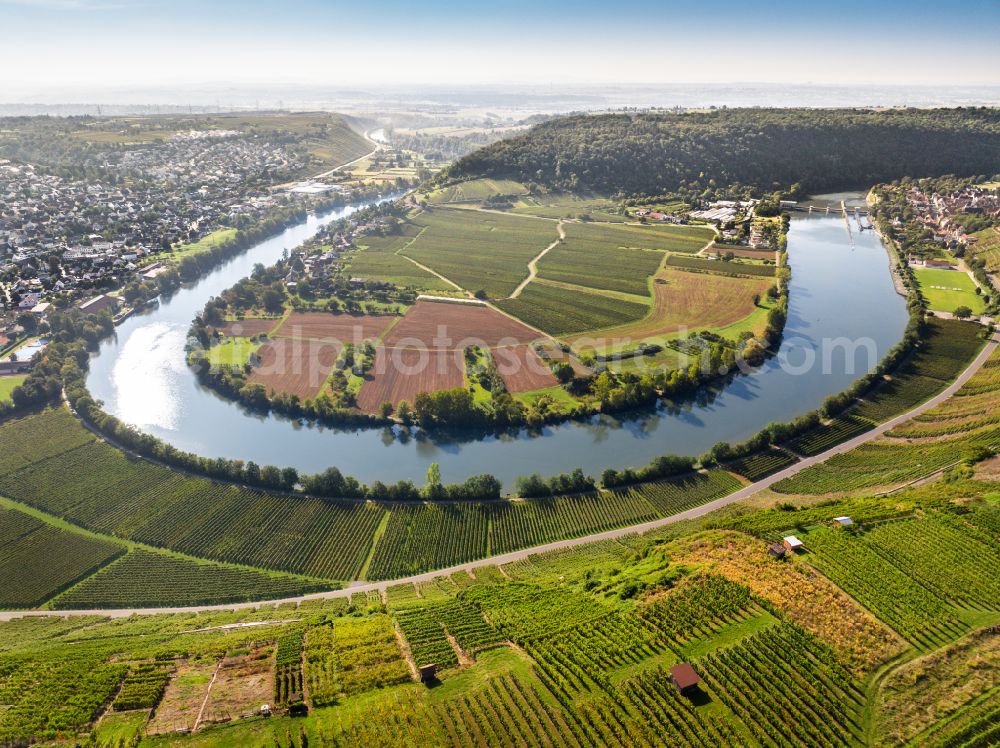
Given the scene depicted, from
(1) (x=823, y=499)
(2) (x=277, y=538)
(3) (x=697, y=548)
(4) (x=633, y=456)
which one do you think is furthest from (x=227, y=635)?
(1) (x=823, y=499)

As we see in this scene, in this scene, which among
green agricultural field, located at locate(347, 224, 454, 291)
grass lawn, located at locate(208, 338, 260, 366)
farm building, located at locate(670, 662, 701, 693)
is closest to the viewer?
farm building, located at locate(670, 662, 701, 693)

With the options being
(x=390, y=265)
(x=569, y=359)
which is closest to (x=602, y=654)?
(x=569, y=359)

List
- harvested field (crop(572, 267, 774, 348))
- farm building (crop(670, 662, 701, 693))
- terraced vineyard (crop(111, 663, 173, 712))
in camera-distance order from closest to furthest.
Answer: farm building (crop(670, 662, 701, 693)) → terraced vineyard (crop(111, 663, 173, 712)) → harvested field (crop(572, 267, 774, 348))

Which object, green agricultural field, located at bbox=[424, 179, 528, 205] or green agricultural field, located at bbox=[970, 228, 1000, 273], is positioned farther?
green agricultural field, located at bbox=[424, 179, 528, 205]

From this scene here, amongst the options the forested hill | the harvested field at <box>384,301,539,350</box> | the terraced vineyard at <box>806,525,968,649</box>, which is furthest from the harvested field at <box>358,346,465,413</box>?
the forested hill

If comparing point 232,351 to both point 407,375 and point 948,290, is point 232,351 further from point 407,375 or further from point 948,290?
point 948,290

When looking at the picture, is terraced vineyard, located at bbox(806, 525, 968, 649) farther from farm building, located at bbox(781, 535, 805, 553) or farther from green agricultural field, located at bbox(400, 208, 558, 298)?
green agricultural field, located at bbox(400, 208, 558, 298)

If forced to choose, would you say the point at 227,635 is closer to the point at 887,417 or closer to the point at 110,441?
the point at 110,441
